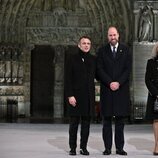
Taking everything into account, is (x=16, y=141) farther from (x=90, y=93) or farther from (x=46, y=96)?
(x=46, y=96)

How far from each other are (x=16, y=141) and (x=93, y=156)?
2.99 m

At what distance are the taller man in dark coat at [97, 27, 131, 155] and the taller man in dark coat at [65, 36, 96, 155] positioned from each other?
183mm

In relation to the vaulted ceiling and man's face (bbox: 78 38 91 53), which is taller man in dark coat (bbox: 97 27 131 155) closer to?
man's face (bbox: 78 38 91 53)

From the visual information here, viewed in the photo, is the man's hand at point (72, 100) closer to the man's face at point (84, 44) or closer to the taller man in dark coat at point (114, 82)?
the taller man in dark coat at point (114, 82)

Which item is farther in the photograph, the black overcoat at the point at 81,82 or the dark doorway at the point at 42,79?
the dark doorway at the point at 42,79

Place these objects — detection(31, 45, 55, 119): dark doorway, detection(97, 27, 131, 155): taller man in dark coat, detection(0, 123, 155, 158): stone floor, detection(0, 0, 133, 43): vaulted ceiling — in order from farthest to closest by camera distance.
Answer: detection(31, 45, 55, 119): dark doorway → detection(0, 0, 133, 43): vaulted ceiling → detection(0, 123, 155, 158): stone floor → detection(97, 27, 131, 155): taller man in dark coat

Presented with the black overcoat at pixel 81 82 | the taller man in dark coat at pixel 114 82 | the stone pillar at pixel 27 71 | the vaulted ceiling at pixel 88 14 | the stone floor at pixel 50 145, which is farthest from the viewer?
the stone pillar at pixel 27 71

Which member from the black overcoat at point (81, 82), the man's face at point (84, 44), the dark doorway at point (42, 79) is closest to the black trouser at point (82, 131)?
the black overcoat at point (81, 82)

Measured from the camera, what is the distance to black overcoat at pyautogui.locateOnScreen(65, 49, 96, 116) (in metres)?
9.60

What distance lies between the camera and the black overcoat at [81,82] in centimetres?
960

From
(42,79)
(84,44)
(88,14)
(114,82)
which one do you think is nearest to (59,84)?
(42,79)

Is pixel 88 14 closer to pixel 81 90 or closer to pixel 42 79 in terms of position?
pixel 42 79

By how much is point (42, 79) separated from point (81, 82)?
14865mm

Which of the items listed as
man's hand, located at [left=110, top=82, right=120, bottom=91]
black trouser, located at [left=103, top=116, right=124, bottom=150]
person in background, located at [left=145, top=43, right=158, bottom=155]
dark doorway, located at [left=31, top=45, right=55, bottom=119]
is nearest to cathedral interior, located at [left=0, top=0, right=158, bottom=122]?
dark doorway, located at [left=31, top=45, right=55, bottom=119]
